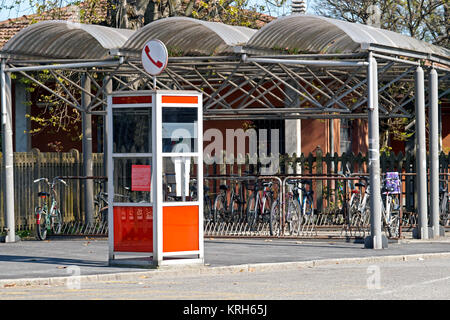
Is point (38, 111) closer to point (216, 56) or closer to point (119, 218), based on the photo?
point (216, 56)

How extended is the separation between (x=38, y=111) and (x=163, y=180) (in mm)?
17423

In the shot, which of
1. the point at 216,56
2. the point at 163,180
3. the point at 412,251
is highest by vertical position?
the point at 216,56

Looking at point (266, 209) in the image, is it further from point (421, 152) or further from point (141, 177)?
point (141, 177)

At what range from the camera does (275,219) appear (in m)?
20.0

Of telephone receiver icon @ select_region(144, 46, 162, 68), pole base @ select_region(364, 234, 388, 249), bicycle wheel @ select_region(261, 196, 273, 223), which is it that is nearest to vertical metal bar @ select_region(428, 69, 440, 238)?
pole base @ select_region(364, 234, 388, 249)

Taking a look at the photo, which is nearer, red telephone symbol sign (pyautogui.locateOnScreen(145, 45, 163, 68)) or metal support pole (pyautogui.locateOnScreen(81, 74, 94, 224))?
red telephone symbol sign (pyautogui.locateOnScreen(145, 45, 163, 68))

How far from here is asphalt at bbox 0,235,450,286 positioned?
44.6 feet

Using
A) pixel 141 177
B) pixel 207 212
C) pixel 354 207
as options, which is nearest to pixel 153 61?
pixel 141 177

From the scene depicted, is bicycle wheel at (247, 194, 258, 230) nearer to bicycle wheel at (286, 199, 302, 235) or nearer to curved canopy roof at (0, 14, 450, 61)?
bicycle wheel at (286, 199, 302, 235)

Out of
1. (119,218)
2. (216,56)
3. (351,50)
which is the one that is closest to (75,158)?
(216,56)

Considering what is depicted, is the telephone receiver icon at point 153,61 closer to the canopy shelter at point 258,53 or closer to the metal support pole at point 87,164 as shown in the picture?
the canopy shelter at point 258,53

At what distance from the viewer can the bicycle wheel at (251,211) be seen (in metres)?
21.3

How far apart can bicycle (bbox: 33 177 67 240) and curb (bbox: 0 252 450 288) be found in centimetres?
623
